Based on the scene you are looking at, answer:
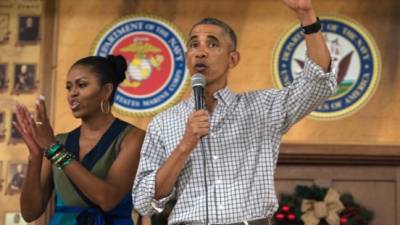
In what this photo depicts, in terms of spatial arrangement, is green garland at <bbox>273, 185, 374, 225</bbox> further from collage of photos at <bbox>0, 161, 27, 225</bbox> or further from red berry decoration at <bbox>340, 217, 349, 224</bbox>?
collage of photos at <bbox>0, 161, 27, 225</bbox>

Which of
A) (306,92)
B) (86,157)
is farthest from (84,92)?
(306,92)

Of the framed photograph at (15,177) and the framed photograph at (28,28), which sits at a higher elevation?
the framed photograph at (28,28)

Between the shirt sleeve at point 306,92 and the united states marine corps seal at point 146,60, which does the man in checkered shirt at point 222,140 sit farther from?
the united states marine corps seal at point 146,60

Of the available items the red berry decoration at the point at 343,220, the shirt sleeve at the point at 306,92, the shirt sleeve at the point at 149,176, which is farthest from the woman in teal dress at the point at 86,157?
the red berry decoration at the point at 343,220

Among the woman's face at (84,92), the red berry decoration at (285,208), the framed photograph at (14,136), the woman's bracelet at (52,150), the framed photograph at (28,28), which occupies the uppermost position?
the framed photograph at (28,28)

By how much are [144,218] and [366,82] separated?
2.07m

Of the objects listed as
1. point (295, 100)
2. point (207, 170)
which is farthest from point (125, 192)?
point (295, 100)

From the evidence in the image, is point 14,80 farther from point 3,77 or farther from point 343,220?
point 343,220

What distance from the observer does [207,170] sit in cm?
267

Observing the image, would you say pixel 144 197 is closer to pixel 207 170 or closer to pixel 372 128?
pixel 207 170

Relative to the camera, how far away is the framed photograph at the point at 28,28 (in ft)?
16.0

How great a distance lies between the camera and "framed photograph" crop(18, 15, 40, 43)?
4887 mm

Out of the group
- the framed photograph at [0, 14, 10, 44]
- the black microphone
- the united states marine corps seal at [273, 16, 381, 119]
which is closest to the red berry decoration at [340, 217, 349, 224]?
the united states marine corps seal at [273, 16, 381, 119]

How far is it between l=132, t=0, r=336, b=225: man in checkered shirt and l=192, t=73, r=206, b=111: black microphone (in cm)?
7
